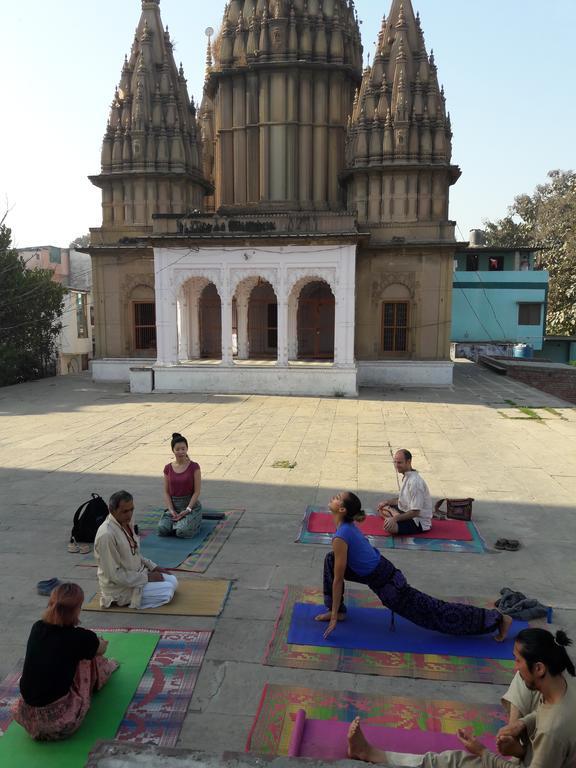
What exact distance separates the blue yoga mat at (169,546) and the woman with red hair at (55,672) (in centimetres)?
257

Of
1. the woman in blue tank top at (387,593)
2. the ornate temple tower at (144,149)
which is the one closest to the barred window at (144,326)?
the ornate temple tower at (144,149)

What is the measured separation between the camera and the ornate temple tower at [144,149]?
2300cm

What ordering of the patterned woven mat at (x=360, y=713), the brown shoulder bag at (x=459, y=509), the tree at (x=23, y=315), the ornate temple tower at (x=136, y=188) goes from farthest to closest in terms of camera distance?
the tree at (x=23, y=315) < the ornate temple tower at (x=136, y=188) < the brown shoulder bag at (x=459, y=509) < the patterned woven mat at (x=360, y=713)

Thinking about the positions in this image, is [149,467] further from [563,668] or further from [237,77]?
[237,77]

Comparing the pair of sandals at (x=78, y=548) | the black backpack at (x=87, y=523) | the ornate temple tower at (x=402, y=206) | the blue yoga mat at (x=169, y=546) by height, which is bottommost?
the blue yoga mat at (x=169, y=546)

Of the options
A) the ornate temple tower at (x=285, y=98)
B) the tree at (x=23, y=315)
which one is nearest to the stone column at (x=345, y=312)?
the ornate temple tower at (x=285, y=98)

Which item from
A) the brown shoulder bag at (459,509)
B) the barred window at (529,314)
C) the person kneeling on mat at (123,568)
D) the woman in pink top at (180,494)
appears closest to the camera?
the person kneeling on mat at (123,568)

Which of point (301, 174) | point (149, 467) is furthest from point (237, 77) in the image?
point (149, 467)

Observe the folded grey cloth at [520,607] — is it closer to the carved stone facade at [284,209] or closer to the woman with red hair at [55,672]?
the woman with red hair at [55,672]

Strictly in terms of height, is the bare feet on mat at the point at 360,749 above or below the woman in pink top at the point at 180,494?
below

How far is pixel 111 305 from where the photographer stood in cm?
2331

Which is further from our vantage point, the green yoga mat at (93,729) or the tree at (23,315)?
the tree at (23,315)

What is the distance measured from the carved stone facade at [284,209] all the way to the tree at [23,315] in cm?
390

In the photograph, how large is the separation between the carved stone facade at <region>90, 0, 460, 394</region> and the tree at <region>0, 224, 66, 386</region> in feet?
12.8
